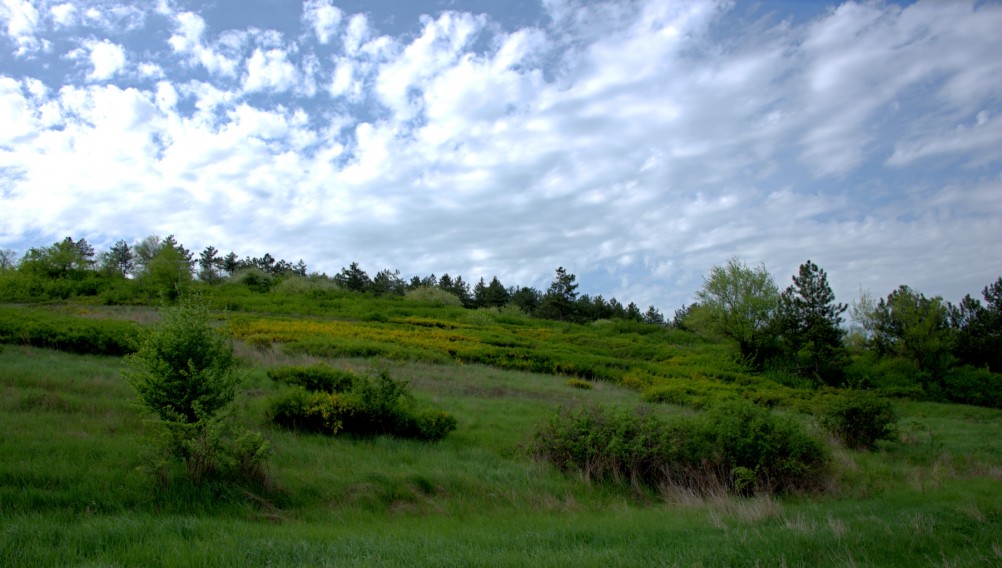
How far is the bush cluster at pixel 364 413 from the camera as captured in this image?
1204 centimetres

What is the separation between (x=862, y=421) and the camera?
17250 mm

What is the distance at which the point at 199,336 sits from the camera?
28.8 feet

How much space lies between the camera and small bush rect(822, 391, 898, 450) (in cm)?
1711

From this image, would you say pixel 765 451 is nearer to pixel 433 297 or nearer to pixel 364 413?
pixel 364 413

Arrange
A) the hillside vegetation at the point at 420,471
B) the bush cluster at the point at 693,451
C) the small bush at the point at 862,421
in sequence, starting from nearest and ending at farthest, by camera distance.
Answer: the hillside vegetation at the point at 420,471
the bush cluster at the point at 693,451
the small bush at the point at 862,421

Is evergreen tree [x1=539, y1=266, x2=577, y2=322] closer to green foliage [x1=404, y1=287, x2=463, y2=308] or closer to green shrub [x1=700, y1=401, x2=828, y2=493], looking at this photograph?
green foliage [x1=404, y1=287, x2=463, y2=308]

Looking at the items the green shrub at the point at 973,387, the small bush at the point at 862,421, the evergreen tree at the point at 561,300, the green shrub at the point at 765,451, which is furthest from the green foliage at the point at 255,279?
the green shrub at the point at 973,387

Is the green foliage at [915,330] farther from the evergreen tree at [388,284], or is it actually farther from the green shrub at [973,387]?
the evergreen tree at [388,284]

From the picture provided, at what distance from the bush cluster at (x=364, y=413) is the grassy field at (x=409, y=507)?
509 mm

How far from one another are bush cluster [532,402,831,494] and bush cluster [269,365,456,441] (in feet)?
8.36

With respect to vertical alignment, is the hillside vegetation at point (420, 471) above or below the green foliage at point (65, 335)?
below

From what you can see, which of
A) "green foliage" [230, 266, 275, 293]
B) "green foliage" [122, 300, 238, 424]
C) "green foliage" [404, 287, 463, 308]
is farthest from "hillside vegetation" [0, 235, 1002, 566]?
"green foliage" [230, 266, 275, 293]

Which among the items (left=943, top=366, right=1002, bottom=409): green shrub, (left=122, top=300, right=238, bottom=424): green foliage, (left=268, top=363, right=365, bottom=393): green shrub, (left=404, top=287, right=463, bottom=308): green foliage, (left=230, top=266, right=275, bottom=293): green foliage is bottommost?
(left=943, top=366, right=1002, bottom=409): green shrub

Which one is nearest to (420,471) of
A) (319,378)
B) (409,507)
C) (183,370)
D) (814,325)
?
(409,507)
